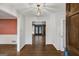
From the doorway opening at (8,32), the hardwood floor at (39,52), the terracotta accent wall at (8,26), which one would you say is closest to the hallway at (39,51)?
the hardwood floor at (39,52)

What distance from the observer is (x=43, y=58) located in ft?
2.98

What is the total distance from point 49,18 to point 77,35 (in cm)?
836

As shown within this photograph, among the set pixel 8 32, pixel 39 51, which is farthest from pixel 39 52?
pixel 8 32

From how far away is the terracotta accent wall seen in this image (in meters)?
9.35

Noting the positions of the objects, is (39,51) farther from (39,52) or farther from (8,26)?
(8,26)

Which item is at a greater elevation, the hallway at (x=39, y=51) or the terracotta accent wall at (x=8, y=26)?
the terracotta accent wall at (x=8, y=26)

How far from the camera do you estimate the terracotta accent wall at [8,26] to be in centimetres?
935

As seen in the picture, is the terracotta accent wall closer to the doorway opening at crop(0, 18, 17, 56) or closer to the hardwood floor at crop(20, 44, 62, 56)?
the doorway opening at crop(0, 18, 17, 56)

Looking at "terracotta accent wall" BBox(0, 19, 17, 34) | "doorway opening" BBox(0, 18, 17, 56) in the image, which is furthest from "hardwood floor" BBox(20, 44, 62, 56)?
"terracotta accent wall" BBox(0, 19, 17, 34)

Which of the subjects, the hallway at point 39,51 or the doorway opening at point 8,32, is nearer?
the hallway at point 39,51

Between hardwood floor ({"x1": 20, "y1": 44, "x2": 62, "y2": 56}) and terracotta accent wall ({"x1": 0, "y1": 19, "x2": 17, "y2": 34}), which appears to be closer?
hardwood floor ({"x1": 20, "y1": 44, "x2": 62, "y2": 56})

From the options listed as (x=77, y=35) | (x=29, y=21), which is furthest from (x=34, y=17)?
(x=77, y=35)

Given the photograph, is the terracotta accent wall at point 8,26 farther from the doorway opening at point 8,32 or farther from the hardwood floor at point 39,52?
the hardwood floor at point 39,52

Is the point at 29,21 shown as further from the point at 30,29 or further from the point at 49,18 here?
the point at 49,18
